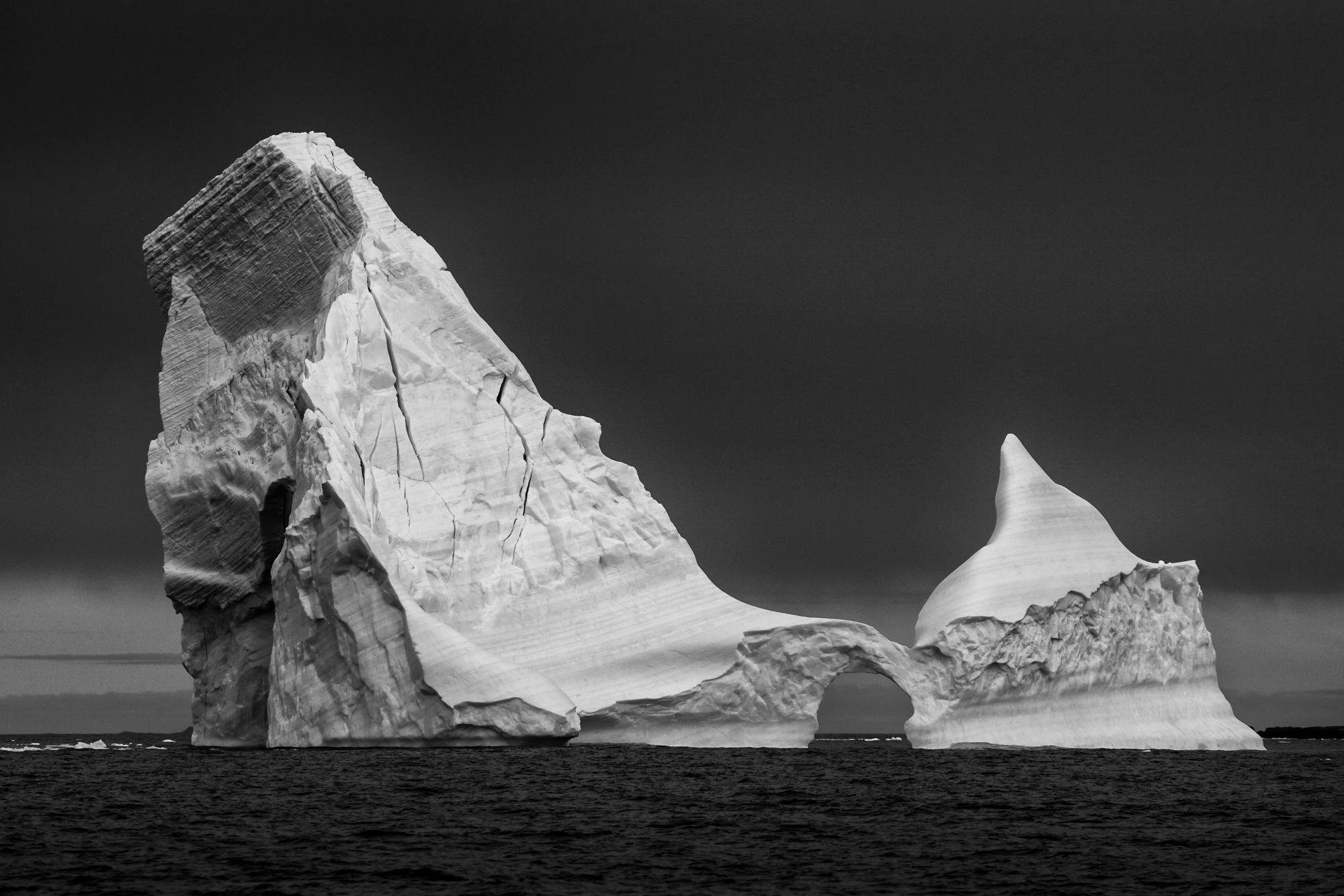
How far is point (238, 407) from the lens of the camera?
3319cm

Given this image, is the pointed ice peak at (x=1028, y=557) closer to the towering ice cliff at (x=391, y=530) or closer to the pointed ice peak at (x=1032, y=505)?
the pointed ice peak at (x=1032, y=505)

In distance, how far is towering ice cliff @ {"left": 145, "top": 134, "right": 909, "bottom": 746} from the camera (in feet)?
90.4

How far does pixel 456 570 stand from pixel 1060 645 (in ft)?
34.2

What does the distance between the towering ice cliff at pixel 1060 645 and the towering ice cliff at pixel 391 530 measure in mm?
1360

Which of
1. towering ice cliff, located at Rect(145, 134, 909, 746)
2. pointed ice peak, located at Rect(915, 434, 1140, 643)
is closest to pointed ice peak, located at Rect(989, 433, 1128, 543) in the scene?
pointed ice peak, located at Rect(915, 434, 1140, 643)

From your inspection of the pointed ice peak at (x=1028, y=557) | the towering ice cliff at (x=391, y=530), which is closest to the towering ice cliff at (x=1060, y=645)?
the pointed ice peak at (x=1028, y=557)

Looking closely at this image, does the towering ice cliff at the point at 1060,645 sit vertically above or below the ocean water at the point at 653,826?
above

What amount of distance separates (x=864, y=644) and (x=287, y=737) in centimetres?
967

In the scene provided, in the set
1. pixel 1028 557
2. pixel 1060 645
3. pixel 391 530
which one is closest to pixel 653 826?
pixel 391 530

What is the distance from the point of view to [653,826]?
18.4 metres

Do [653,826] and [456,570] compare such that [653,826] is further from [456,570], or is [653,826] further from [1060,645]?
[1060,645]

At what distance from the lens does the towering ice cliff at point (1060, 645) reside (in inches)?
1157

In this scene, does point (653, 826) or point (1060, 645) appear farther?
point (1060, 645)

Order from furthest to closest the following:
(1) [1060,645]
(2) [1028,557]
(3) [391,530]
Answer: (2) [1028,557]
(1) [1060,645]
(3) [391,530]
